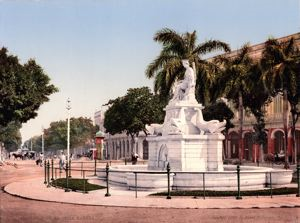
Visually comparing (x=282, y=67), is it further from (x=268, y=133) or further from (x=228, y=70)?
(x=268, y=133)

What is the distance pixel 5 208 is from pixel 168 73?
16598 mm

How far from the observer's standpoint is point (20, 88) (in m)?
41.3

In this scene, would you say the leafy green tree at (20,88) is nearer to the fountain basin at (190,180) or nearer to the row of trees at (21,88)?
the row of trees at (21,88)

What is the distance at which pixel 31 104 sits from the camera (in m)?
42.3

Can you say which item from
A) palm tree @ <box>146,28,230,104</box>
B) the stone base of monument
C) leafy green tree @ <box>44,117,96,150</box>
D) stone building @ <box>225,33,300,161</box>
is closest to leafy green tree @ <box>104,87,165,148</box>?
stone building @ <box>225,33,300,161</box>

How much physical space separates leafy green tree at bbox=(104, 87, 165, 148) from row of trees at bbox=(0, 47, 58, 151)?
21915mm

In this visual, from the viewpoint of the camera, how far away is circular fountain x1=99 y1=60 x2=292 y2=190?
1934 cm

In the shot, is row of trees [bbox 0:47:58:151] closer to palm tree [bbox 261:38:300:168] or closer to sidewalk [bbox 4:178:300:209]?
palm tree [bbox 261:38:300:168]

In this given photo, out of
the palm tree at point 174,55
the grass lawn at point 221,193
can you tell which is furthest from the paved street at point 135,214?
the palm tree at point 174,55

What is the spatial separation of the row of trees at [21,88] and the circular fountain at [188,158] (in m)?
19.1

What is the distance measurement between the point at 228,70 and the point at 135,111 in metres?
27.3

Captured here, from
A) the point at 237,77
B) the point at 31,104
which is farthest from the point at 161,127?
the point at 31,104

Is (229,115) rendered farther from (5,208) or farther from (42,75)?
(5,208)

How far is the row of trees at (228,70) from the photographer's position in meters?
30.9
